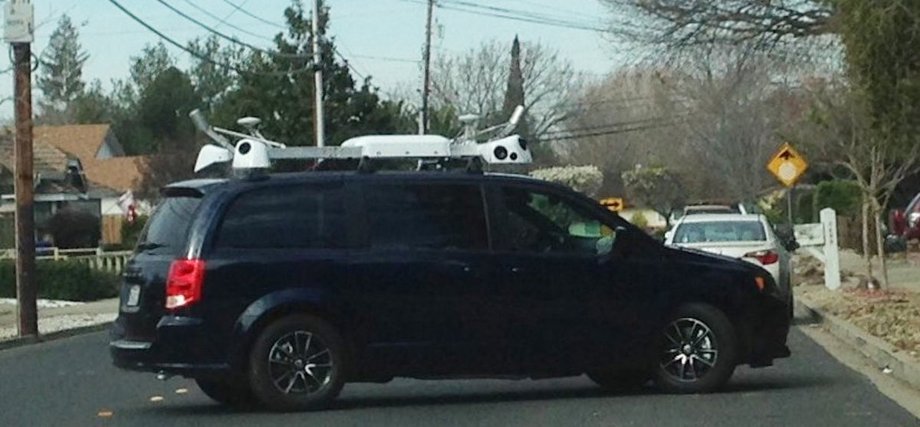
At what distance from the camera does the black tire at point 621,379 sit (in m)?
14.1

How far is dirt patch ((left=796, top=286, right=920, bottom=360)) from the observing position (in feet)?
60.4

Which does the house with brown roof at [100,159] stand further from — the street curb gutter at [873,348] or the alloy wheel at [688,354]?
the alloy wheel at [688,354]

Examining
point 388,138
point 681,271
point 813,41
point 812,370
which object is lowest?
point 812,370

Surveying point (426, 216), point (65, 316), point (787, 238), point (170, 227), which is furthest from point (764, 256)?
point (65, 316)

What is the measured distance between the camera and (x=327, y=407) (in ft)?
43.5

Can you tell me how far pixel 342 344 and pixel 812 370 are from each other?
4.92 meters

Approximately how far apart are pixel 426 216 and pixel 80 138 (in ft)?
208

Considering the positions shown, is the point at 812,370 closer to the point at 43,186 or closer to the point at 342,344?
the point at 342,344

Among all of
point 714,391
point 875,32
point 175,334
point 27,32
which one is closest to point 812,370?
point 714,391

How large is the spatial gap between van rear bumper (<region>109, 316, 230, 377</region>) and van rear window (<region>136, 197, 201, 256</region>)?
55 cm

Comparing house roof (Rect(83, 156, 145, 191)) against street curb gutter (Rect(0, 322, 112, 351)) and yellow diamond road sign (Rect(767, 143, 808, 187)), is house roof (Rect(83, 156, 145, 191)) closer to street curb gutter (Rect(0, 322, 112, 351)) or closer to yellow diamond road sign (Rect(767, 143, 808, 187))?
street curb gutter (Rect(0, 322, 112, 351))

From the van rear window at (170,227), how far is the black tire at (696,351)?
3689 mm

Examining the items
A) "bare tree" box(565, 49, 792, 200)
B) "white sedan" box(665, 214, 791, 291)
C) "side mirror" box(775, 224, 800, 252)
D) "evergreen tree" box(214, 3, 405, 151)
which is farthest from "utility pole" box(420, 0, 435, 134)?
"white sedan" box(665, 214, 791, 291)

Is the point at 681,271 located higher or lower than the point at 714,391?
higher
